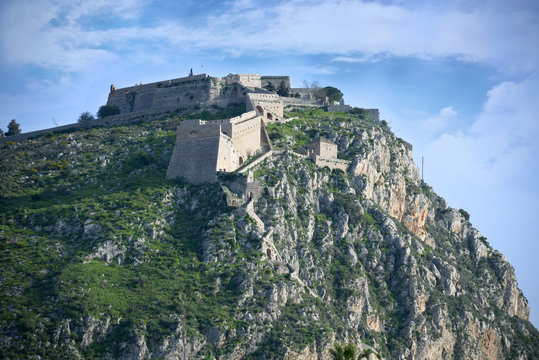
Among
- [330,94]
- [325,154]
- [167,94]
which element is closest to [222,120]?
[325,154]

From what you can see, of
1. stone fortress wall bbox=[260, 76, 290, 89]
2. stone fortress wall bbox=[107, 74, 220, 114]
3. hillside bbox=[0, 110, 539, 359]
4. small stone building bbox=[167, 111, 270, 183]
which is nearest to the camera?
hillside bbox=[0, 110, 539, 359]

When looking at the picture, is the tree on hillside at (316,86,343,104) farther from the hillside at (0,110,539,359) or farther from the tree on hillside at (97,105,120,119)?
the tree on hillside at (97,105,120,119)

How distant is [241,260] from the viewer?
261 ft

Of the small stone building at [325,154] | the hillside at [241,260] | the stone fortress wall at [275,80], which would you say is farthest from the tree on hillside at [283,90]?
the small stone building at [325,154]

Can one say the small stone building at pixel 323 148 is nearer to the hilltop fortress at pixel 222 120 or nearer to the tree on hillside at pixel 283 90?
the hilltop fortress at pixel 222 120

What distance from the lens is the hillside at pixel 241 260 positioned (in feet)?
231

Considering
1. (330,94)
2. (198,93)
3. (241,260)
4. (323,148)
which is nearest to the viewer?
(241,260)

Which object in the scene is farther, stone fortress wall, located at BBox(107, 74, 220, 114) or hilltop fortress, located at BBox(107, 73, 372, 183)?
stone fortress wall, located at BBox(107, 74, 220, 114)

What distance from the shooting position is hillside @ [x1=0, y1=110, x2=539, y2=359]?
7031cm

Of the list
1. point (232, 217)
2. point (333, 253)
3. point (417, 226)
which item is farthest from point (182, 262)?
point (417, 226)

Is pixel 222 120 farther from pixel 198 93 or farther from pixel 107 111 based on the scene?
pixel 107 111

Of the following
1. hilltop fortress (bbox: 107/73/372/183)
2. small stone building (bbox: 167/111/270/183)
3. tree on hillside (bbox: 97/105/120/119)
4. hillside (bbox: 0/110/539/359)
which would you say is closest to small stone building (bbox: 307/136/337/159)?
hilltop fortress (bbox: 107/73/372/183)

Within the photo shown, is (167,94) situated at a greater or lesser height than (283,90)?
lesser

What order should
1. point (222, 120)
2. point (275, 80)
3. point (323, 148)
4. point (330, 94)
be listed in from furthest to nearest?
point (330, 94), point (275, 80), point (323, 148), point (222, 120)
